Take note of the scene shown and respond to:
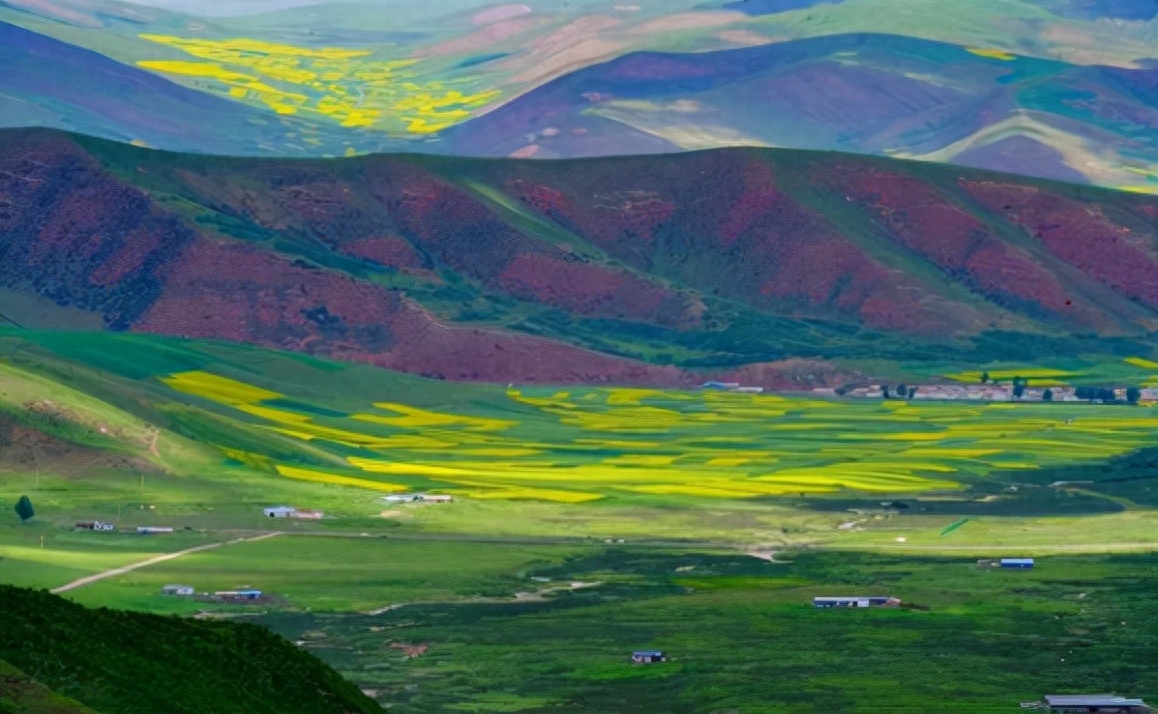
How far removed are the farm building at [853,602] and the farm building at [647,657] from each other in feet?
39.7

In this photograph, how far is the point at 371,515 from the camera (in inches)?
4722

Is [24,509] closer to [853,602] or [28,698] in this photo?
[853,602]

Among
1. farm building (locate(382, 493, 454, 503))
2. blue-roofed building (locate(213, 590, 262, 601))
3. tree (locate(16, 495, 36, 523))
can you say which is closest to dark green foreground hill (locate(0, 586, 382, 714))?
blue-roofed building (locate(213, 590, 262, 601))

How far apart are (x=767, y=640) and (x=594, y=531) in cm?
3076

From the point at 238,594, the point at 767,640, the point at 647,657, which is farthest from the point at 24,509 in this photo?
the point at 647,657

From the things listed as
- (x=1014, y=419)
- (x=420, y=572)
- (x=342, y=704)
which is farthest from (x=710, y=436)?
(x=342, y=704)

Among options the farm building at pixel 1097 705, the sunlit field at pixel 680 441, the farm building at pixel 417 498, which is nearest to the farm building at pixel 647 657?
the farm building at pixel 1097 705

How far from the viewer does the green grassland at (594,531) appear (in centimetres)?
8112

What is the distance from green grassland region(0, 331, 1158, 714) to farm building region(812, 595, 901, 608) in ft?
3.51

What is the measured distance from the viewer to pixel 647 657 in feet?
269

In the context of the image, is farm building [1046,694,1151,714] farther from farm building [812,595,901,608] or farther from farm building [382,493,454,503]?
farm building [382,493,454,503]

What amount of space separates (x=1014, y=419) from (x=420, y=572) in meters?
86.3

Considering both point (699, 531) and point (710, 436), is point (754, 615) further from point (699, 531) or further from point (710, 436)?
point (710, 436)

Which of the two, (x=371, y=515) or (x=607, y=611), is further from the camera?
(x=371, y=515)
